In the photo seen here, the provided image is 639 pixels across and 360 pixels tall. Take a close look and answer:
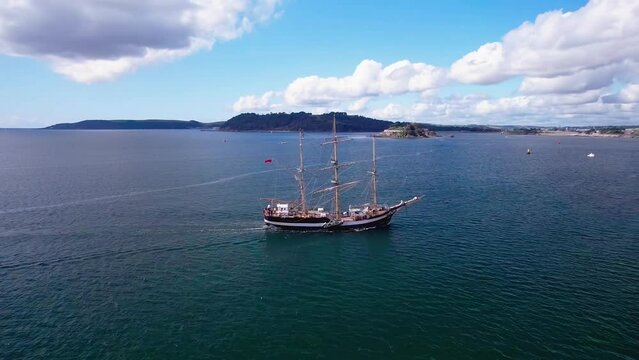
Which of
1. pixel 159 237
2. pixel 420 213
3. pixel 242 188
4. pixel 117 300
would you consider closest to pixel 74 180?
pixel 242 188

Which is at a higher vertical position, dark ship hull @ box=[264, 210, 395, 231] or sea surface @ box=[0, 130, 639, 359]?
dark ship hull @ box=[264, 210, 395, 231]

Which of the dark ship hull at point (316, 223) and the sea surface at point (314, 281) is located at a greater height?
the dark ship hull at point (316, 223)

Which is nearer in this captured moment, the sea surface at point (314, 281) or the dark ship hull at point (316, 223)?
the sea surface at point (314, 281)

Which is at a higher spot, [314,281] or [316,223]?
[316,223]

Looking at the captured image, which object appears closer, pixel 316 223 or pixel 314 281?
pixel 314 281

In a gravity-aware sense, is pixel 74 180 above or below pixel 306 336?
above

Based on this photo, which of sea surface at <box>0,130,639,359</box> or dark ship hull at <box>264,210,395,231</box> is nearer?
sea surface at <box>0,130,639,359</box>

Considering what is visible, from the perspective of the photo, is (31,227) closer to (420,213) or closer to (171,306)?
(171,306)

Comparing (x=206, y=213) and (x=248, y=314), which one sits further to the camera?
(x=206, y=213)
